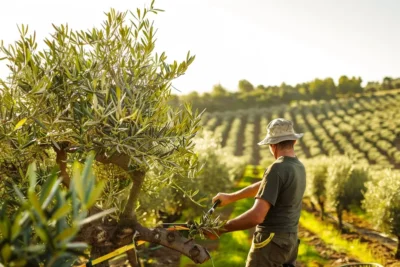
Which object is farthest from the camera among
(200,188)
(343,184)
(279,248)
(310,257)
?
(343,184)

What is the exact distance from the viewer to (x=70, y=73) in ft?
15.1

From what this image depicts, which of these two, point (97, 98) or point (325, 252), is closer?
point (97, 98)

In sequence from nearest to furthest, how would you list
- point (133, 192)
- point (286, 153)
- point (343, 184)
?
1. point (133, 192)
2. point (286, 153)
3. point (343, 184)

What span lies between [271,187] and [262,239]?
859 mm

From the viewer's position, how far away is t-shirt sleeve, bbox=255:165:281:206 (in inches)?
207

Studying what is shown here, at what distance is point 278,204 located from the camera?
5.54 m

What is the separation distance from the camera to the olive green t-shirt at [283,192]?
532 cm

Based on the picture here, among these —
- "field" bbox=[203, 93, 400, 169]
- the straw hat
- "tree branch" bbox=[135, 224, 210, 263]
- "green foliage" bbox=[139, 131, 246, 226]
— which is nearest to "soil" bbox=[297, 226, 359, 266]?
"green foliage" bbox=[139, 131, 246, 226]

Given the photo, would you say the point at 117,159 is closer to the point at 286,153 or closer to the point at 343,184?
the point at 286,153

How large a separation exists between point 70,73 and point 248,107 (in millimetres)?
106377

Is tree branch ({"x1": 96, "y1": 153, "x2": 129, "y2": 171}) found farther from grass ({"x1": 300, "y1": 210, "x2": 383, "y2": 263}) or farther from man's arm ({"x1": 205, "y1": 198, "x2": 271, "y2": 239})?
grass ({"x1": 300, "y1": 210, "x2": 383, "y2": 263})

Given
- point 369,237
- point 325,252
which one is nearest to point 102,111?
point 325,252

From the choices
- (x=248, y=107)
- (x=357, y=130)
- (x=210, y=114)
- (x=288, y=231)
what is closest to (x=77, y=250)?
(x=288, y=231)

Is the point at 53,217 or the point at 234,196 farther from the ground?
the point at 53,217
